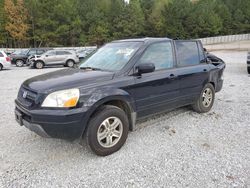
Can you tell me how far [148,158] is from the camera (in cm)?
338

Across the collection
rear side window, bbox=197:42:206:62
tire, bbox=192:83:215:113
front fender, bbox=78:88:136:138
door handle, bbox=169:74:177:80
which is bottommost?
tire, bbox=192:83:215:113

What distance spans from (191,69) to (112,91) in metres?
2.07

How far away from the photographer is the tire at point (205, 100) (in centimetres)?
513

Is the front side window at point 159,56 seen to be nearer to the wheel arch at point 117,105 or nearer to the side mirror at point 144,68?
the side mirror at point 144,68

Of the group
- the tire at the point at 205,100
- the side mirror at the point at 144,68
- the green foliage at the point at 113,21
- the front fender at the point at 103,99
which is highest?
the green foliage at the point at 113,21

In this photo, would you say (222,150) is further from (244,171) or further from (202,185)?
(202,185)

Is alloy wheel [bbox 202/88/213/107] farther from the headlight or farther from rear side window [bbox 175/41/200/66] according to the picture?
the headlight

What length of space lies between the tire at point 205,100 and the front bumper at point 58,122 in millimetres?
2935

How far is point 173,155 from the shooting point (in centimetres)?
345

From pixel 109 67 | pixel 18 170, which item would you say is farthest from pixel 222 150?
pixel 18 170

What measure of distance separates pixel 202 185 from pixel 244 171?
0.67m

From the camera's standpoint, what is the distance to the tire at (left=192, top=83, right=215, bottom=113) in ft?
16.8

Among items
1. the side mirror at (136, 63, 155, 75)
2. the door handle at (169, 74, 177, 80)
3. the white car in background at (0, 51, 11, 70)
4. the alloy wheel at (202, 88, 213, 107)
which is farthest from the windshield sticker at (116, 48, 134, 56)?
the white car in background at (0, 51, 11, 70)

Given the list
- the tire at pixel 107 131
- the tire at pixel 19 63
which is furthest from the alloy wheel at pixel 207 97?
the tire at pixel 19 63
